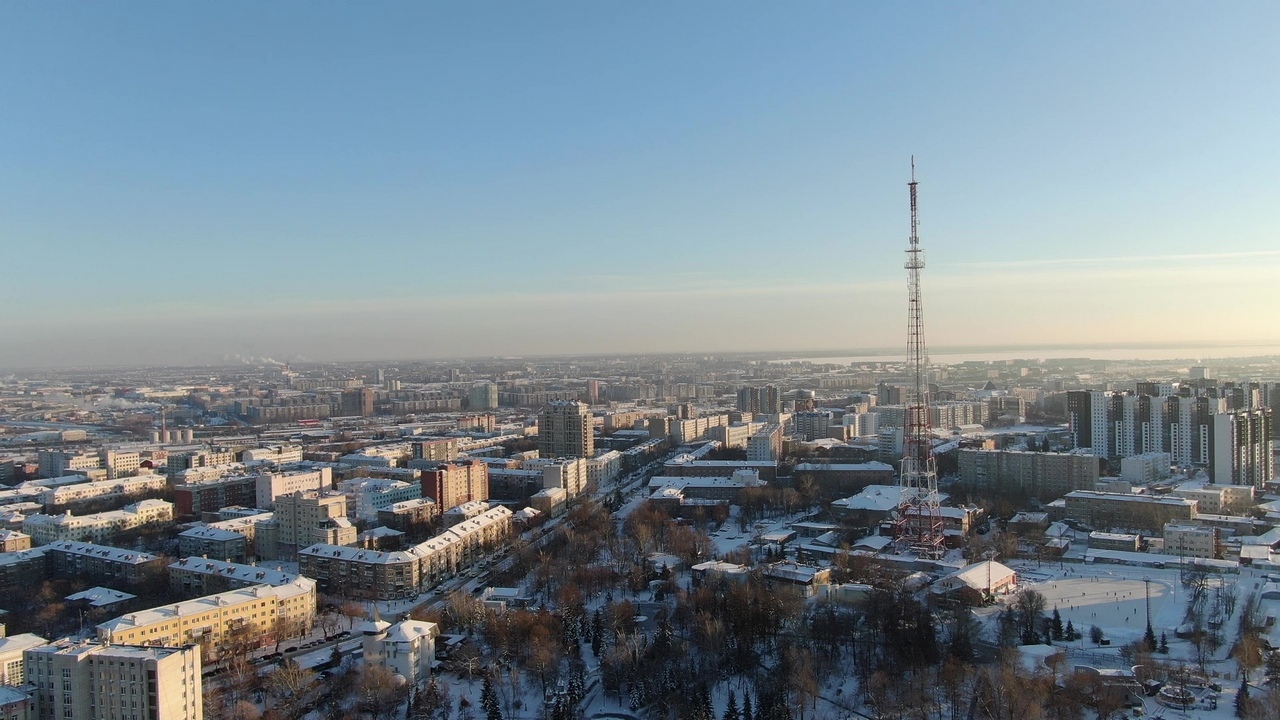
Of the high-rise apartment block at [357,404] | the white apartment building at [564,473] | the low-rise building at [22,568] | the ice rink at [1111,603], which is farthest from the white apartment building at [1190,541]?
the high-rise apartment block at [357,404]

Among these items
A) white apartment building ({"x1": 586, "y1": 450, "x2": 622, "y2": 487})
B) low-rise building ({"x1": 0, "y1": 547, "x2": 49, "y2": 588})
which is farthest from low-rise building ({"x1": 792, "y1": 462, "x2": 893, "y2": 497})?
low-rise building ({"x1": 0, "y1": 547, "x2": 49, "y2": 588})

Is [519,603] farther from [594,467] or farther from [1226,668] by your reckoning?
[594,467]

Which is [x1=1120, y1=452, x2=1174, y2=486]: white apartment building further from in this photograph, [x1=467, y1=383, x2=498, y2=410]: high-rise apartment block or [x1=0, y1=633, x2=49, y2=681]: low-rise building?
[x1=467, y1=383, x2=498, y2=410]: high-rise apartment block

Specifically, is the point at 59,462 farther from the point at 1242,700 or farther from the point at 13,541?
the point at 1242,700

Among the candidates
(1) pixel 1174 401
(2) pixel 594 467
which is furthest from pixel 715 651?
(1) pixel 1174 401

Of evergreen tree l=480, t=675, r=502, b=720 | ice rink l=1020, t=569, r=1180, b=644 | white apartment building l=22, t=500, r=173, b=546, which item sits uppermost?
white apartment building l=22, t=500, r=173, b=546

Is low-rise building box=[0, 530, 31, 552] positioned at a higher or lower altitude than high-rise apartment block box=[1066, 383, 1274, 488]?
lower

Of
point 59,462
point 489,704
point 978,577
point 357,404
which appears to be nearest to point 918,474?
point 978,577
